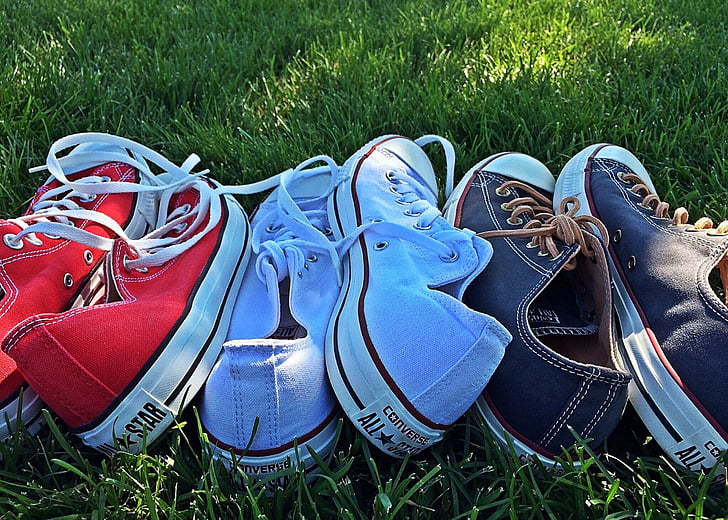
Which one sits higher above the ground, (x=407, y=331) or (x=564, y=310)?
(x=407, y=331)

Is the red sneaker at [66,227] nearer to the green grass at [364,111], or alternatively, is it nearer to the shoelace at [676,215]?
the green grass at [364,111]

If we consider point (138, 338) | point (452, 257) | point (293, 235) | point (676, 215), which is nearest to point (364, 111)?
point (293, 235)

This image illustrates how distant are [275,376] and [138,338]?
0.31m

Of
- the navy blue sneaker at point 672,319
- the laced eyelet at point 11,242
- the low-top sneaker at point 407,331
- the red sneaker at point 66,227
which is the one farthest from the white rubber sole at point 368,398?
the laced eyelet at point 11,242

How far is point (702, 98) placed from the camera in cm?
244

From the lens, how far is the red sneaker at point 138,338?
1183 millimetres

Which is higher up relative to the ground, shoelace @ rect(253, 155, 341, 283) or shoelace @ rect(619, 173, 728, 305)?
shoelace @ rect(619, 173, 728, 305)

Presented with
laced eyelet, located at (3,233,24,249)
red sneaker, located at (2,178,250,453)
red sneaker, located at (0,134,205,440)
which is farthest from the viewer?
laced eyelet, located at (3,233,24,249)

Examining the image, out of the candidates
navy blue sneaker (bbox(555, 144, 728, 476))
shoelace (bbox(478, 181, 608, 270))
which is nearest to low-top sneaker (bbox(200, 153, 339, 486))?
shoelace (bbox(478, 181, 608, 270))

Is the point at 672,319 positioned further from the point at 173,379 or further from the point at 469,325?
the point at 173,379

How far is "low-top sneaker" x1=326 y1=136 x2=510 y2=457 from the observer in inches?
48.9

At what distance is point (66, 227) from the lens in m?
1.50

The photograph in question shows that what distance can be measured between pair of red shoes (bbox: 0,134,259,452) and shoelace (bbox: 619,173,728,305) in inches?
45.7

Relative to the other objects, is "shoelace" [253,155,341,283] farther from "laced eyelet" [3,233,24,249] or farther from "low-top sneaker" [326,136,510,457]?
"laced eyelet" [3,233,24,249]
